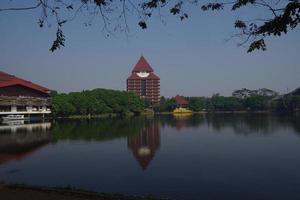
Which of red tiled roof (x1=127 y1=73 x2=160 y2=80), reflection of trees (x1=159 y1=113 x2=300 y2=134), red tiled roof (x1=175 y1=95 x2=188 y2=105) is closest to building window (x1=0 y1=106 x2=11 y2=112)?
reflection of trees (x1=159 y1=113 x2=300 y2=134)

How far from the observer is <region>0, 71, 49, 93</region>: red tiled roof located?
5149cm

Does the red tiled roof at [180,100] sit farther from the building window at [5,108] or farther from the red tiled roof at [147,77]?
the building window at [5,108]

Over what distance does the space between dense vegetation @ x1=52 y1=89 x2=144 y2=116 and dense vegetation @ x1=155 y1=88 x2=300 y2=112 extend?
→ 18.0 m

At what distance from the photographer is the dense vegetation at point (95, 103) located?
186 feet

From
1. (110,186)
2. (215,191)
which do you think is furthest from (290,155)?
(110,186)

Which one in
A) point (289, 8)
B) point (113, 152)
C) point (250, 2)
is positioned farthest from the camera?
point (113, 152)

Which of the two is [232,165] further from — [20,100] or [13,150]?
[20,100]

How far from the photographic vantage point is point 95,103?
206 ft

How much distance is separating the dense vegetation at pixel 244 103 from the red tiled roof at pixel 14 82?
1620 inches

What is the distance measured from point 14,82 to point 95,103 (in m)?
15.0

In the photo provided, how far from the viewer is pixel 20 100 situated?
5181 centimetres

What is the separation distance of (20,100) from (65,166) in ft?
136

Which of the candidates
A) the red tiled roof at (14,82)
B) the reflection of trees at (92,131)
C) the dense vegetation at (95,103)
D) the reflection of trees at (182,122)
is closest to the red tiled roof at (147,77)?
the dense vegetation at (95,103)

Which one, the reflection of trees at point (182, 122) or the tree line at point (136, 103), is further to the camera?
the tree line at point (136, 103)
